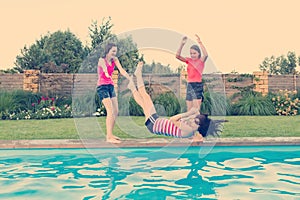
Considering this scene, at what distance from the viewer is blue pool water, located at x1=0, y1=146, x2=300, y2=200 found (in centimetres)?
410

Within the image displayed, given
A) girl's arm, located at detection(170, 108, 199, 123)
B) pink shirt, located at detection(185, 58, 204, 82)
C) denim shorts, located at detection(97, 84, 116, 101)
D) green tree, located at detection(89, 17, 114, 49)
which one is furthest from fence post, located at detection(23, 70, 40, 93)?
green tree, located at detection(89, 17, 114, 49)

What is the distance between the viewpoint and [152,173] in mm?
5086

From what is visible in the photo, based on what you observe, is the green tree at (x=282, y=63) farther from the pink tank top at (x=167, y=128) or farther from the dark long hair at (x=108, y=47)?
the pink tank top at (x=167, y=128)

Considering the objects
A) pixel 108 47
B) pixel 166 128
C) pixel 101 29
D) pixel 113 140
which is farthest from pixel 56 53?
pixel 166 128

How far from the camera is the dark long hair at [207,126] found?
6523 mm

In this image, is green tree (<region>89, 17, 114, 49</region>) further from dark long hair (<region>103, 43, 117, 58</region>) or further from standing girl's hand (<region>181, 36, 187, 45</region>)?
standing girl's hand (<region>181, 36, 187, 45</region>)

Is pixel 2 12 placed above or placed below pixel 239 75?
above

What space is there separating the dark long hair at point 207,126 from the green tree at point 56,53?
28321 mm

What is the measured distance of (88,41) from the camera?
113 ft

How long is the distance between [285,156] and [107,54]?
3787mm

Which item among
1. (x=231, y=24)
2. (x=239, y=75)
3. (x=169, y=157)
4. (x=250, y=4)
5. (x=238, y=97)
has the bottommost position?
(x=169, y=157)

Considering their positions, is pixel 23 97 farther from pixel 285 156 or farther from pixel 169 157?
pixel 285 156

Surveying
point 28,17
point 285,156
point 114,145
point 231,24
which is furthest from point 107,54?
point 28,17

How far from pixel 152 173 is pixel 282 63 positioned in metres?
44.4
